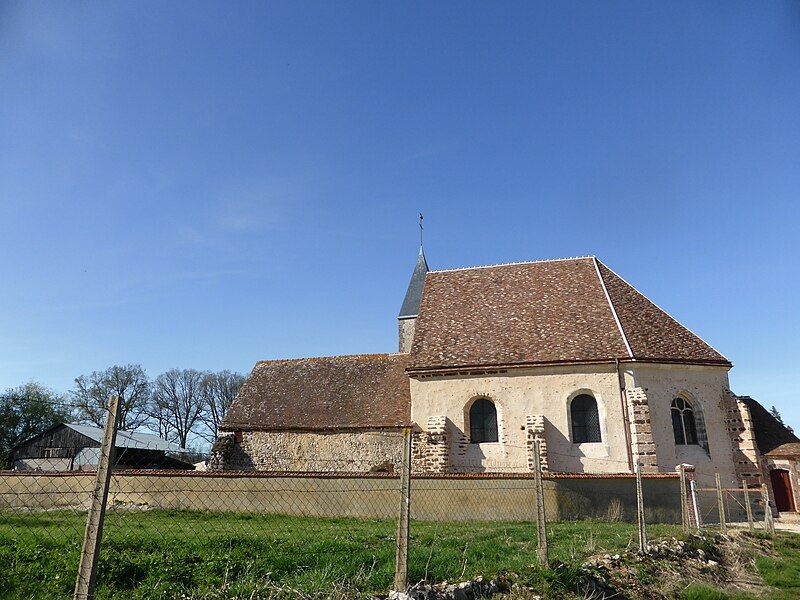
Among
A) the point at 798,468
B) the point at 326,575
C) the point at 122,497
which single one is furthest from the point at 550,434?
the point at 326,575

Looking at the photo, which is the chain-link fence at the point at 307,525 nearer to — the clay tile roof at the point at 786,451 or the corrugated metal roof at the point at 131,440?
the clay tile roof at the point at 786,451

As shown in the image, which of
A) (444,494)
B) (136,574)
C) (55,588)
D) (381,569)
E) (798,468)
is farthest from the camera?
(798,468)

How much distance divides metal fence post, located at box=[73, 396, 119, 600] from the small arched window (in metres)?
19.2

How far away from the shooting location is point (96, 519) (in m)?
3.74

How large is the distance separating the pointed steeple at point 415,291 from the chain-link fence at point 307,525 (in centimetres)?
1343

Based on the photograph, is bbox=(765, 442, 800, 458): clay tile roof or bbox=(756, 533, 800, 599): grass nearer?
bbox=(756, 533, 800, 599): grass

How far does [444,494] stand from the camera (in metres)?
14.1

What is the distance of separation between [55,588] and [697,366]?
774 inches

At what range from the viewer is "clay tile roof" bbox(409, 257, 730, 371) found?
64.5 ft

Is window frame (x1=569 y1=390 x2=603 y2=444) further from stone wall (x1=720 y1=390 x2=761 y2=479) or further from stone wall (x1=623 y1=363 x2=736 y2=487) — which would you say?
stone wall (x1=720 y1=390 x2=761 y2=479)

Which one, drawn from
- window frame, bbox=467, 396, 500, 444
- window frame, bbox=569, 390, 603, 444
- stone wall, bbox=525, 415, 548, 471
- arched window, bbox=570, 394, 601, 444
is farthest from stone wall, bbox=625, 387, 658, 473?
window frame, bbox=467, 396, 500, 444

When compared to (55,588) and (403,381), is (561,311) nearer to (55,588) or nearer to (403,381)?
(403,381)

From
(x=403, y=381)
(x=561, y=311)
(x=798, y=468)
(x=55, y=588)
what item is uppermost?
(x=561, y=311)

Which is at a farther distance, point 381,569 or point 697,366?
point 697,366
